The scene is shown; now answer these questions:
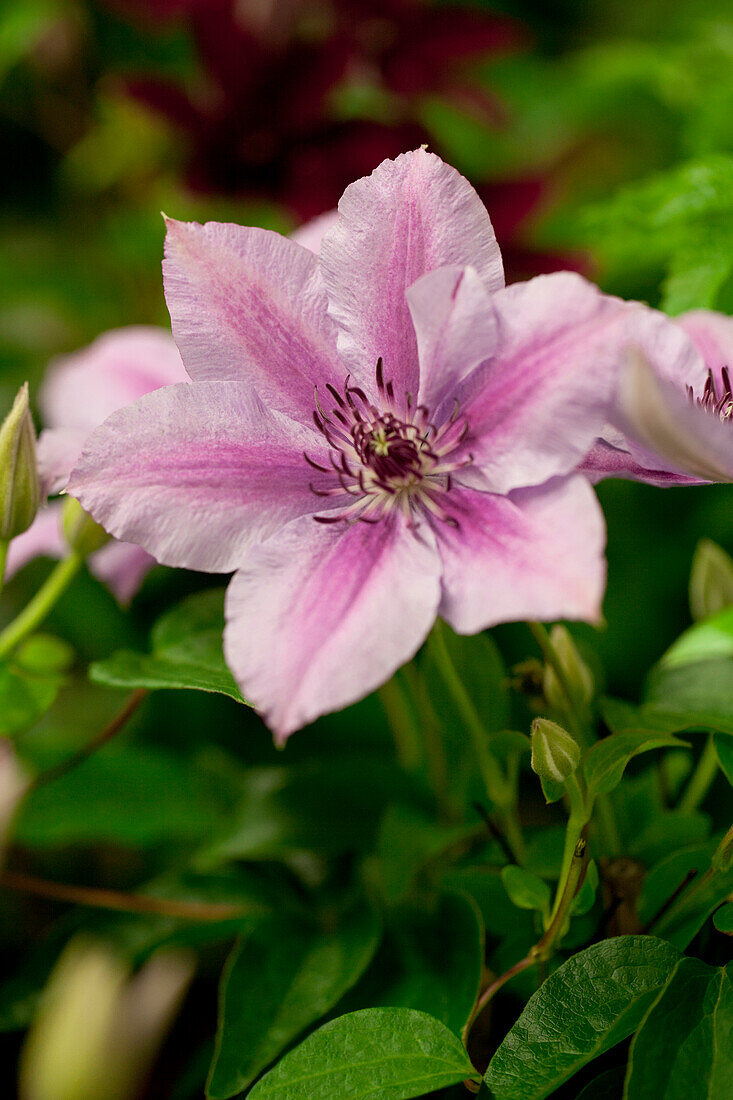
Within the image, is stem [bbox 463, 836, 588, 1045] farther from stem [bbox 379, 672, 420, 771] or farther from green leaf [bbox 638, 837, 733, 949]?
stem [bbox 379, 672, 420, 771]

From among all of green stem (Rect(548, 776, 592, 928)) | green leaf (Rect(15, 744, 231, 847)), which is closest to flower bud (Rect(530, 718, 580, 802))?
green stem (Rect(548, 776, 592, 928))

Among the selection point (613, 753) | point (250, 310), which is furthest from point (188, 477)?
point (613, 753)

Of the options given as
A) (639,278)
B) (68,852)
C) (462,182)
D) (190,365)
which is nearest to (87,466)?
(190,365)

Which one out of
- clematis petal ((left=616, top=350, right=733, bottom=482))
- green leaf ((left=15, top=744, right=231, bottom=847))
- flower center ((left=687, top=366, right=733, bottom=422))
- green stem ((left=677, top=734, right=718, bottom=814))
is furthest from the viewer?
green leaf ((left=15, top=744, right=231, bottom=847))

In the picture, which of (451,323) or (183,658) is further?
(183,658)

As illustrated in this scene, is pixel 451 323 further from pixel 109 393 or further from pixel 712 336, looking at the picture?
pixel 109 393
